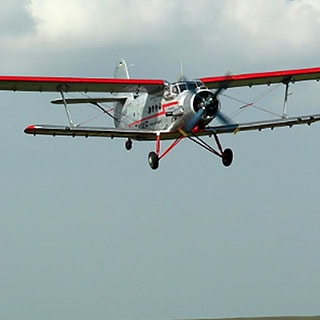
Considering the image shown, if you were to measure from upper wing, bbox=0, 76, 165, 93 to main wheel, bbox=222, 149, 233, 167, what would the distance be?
14.2 feet

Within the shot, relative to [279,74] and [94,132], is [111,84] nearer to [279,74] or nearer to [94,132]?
[94,132]

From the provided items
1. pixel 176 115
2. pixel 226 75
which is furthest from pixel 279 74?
pixel 176 115

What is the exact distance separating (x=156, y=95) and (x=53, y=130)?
5.53 metres

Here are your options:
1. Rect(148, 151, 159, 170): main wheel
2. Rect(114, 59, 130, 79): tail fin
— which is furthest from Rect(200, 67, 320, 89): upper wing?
Rect(114, 59, 130, 79): tail fin

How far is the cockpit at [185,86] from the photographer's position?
2024 inches

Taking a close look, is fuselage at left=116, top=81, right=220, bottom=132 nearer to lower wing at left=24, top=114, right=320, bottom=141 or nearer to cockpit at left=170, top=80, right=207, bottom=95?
cockpit at left=170, top=80, right=207, bottom=95

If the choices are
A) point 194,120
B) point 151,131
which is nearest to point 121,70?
point 151,131

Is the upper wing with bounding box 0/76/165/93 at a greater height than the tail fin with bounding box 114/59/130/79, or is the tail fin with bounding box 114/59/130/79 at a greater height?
the tail fin with bounding box 114/59/130/79

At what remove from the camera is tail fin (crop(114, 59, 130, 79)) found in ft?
223

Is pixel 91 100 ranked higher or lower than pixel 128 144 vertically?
higher

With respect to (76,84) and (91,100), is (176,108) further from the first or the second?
(91,100)

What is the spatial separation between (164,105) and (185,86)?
1.59 metres

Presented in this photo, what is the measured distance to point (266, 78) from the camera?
189 ft

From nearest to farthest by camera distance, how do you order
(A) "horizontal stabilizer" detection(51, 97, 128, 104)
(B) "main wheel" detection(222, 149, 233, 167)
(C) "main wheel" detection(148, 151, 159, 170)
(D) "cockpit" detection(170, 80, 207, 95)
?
(D) "cockpit" detection(170, 80, 207, 95) < (C) "main wheel" detection(148, 151, 159, 170) < (B) "main wheel" detection(222, 149, 233, 167) < (A) "horizontal stabilizer" detection(51, 97, 128, 104)
